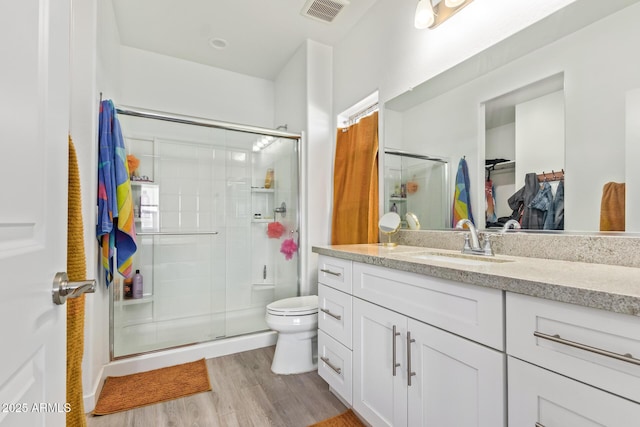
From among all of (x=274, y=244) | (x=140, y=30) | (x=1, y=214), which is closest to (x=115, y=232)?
(x=274, y=244)

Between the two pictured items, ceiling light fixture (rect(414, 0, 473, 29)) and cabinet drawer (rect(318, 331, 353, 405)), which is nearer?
cabinet drawer (rect(318, 331, 353, 405))

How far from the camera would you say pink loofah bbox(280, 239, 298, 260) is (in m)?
2.74

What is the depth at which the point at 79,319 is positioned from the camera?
0.78m

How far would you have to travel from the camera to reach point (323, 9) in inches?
88.2

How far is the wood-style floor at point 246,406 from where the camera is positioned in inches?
59.6

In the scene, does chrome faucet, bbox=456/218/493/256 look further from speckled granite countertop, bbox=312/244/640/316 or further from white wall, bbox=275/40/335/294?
white wall, bbox=275/40/335/294

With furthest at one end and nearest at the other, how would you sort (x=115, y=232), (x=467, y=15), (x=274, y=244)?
1. (x=274, y=244)
2. (x=115, y=232)
3. (x=467, y=15)

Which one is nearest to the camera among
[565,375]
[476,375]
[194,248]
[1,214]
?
[1,214]

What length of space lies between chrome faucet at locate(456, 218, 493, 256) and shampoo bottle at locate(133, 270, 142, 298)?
243 centimetres

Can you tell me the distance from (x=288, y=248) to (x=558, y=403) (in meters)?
2.23

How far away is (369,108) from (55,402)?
2.33 metres

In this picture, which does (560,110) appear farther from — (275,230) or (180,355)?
(180,355)

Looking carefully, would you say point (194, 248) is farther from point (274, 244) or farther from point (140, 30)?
point (140, 30)

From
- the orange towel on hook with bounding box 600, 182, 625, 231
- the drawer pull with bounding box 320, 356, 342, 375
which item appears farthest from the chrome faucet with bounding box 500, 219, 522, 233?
the drawer pull with bounding box 320, 356, 342, 375
